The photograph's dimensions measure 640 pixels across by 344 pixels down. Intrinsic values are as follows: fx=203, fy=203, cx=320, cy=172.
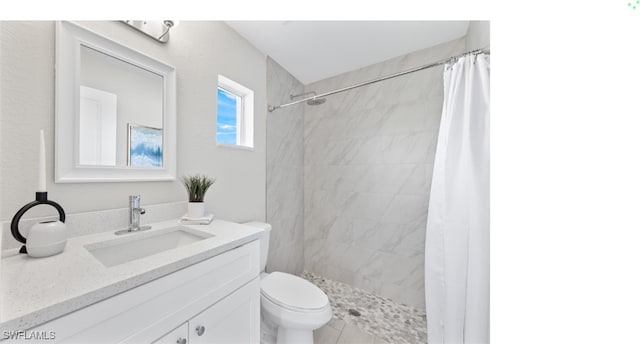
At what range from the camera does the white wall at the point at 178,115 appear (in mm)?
699

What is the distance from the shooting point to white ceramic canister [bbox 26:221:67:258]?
2.05ft

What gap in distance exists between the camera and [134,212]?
36.5 inches

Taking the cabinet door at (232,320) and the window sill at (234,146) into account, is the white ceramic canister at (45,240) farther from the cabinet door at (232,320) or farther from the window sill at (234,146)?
the window sill at (234,146)

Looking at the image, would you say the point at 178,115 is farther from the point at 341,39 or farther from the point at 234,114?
the point at 341,39

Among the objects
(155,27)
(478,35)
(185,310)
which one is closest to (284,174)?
(155,27)

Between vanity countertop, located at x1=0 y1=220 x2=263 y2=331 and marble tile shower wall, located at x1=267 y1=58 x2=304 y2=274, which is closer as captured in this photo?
vanity countertop, located at x1=0 y1=220 x2=263 y2=331

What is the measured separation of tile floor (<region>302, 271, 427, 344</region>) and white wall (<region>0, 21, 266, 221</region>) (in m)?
1.02

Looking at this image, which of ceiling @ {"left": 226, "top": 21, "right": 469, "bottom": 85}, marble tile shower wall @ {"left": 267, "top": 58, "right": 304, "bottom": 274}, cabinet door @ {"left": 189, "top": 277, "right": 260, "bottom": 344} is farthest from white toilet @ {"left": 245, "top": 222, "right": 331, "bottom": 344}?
ceiling @ {"left": 226, "top": 21, "right": 469, "bottom": 85}

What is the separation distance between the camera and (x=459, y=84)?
1.08m

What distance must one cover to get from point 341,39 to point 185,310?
1.86 m

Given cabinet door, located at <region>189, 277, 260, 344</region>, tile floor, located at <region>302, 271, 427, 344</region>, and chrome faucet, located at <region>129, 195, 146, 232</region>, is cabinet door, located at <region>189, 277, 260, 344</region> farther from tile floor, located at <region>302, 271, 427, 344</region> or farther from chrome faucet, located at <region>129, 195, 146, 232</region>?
tile floor, located at <region>302, 271, 427, 344</region>

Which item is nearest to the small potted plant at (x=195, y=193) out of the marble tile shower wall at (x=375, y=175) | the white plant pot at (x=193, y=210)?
the white plant pot at (x=193, y=210)
